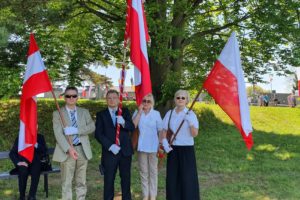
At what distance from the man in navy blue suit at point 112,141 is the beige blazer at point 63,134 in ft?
0.58

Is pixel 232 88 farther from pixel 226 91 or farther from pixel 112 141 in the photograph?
pixel 112 141

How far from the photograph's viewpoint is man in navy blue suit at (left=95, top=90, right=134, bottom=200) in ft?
18.4

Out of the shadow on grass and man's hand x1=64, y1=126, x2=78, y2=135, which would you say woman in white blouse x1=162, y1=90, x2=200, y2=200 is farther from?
the shadow on grass

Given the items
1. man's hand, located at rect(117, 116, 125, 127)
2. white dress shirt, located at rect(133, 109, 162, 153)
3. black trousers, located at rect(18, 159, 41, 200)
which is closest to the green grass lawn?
black trousers, located at rect(18, 159, 41, 200)

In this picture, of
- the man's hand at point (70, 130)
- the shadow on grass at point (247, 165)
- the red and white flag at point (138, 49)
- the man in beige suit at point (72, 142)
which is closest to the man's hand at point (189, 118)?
the red and white flag at point (138, 49)

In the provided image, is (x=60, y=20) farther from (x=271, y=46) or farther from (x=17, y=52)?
(x=271, y=46)

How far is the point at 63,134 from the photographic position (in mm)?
5562

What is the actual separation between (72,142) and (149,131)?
1.21 m

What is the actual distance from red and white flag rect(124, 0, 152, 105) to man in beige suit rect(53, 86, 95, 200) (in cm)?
91

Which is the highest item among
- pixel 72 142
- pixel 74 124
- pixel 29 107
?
pixel 29 107

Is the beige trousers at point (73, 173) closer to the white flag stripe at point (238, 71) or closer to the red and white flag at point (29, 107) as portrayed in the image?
the red and white flag at point (29, 107)

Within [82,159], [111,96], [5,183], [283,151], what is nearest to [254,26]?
[283,151]

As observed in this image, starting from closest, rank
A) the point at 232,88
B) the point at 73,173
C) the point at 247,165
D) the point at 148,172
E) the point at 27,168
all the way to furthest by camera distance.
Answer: the point at 232,88, the point at 73,173, the point at 148,172, the point at 27,168, the point at 247,165

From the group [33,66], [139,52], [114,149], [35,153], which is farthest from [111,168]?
[33,66]
